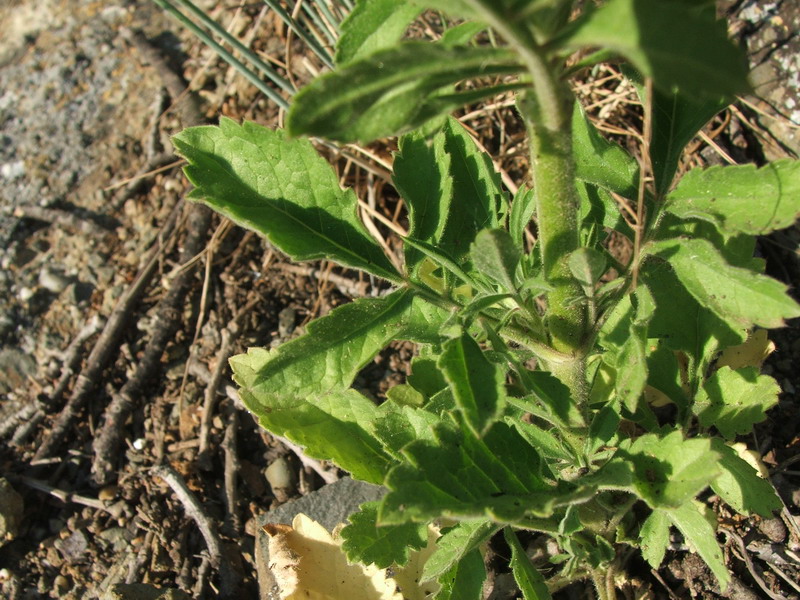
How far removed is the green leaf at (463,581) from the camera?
5.83ft

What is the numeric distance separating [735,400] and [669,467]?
0.48 m

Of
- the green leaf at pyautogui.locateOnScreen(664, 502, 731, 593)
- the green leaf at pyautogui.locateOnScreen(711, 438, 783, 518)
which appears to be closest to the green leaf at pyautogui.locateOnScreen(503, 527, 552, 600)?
the green leaf at pyautogui.locateOnScreen(664, 502, 731, 593)

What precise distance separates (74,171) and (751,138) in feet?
9.25

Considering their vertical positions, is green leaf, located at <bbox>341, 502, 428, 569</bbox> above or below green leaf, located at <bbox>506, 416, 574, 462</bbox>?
below

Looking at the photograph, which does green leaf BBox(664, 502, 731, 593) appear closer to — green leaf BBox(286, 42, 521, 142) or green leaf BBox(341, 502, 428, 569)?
green leaf BBox(341, 502, 428, 569)

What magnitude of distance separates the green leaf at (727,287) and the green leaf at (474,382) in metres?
0.42

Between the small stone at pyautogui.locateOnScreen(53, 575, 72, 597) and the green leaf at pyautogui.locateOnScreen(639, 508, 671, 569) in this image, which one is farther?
the small stone at pyautogui.locateOnScreen(53, 575, 72, 597)

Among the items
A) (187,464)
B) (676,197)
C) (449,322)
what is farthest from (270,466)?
(676,197)

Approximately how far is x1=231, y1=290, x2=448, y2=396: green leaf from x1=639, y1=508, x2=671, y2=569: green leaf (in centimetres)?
75

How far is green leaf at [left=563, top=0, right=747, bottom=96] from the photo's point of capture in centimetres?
81

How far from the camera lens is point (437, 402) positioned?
1719 mm

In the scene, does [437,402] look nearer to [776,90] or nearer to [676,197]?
[676,197]

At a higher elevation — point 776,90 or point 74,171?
point 74,171

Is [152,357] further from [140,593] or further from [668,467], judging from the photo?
[668,467]
